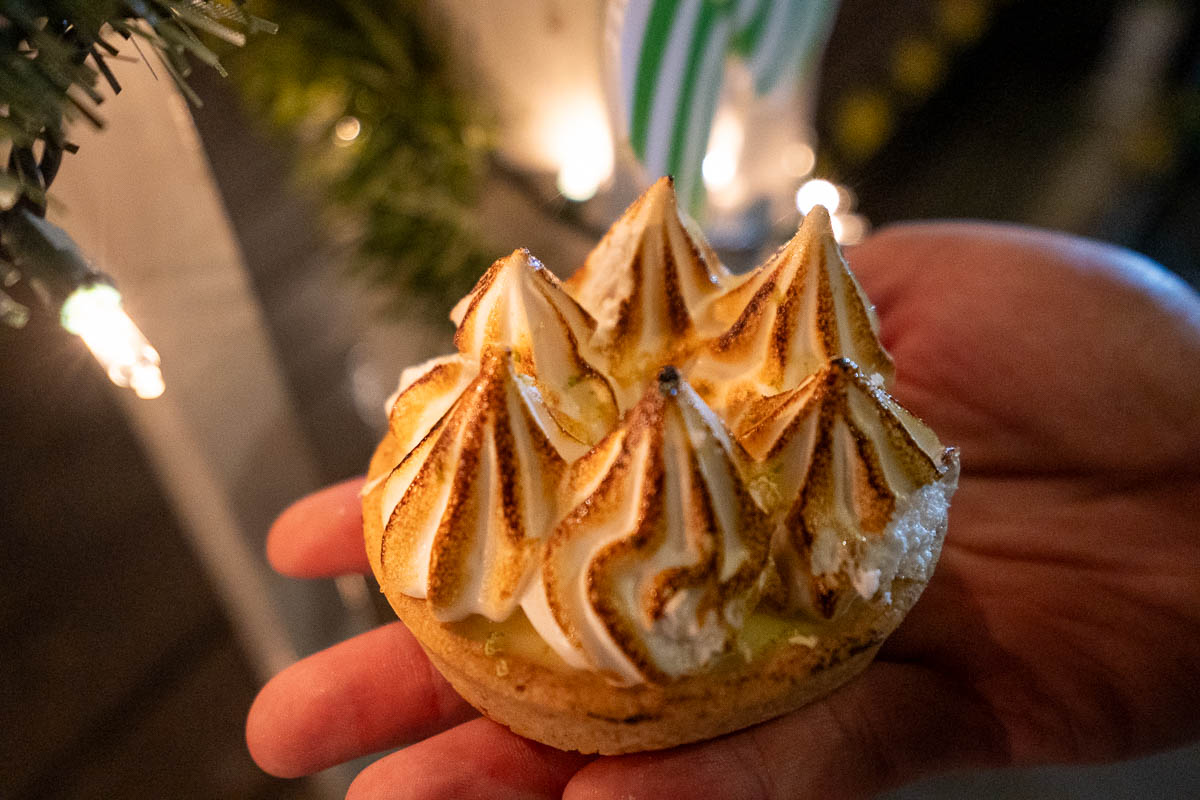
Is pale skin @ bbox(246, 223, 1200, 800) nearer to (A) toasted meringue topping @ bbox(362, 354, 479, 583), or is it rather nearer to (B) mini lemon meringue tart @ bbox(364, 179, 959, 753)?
(B) mini lemon meringue tart @ bbox(364, 179, 959, 753)

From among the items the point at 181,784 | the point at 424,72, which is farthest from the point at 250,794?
the point at 424,72

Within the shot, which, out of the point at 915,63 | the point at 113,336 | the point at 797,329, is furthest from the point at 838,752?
the point at 915,63

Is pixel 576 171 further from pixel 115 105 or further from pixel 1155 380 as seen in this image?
pixel 1155 380

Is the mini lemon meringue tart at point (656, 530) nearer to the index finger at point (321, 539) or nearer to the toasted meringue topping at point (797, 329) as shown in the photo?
the toasted meringue topping at point (797, 329)

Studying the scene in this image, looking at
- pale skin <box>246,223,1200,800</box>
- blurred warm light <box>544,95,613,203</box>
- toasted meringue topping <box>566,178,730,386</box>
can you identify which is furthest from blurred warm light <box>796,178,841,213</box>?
toasted meringue topping <box>566,178,730,386</box>

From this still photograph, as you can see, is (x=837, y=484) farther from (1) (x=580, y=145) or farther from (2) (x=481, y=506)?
(1) (x=580, y=145)

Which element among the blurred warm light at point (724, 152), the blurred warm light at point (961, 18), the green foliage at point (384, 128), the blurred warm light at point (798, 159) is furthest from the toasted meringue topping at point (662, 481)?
→ the blurred warm light at point (961, 18)
